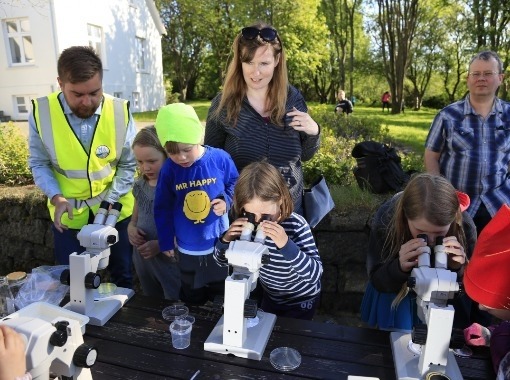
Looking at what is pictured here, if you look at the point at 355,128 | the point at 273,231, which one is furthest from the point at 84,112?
the point at 355,128

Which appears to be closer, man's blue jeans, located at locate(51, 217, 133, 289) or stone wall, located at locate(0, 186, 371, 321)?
man's blue jeans, located at locate(51, 217, 133, 289)

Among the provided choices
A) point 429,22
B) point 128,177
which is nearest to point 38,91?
point 128,177

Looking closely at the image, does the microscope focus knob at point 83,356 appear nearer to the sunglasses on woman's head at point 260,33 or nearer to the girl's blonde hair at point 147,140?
the girl's blonde hair at point 147,140

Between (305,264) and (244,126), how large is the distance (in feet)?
2.83

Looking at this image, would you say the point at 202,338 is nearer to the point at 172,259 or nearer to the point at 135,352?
the point at 135,352

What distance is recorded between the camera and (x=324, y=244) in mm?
3141

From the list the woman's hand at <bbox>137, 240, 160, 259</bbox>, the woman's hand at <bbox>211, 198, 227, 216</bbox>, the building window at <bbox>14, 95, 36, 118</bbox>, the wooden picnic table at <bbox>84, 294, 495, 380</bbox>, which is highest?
the building window at <bbox>14, 95, 36, 118</bbox>

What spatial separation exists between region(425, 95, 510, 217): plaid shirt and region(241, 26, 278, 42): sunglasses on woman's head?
1.34 metres

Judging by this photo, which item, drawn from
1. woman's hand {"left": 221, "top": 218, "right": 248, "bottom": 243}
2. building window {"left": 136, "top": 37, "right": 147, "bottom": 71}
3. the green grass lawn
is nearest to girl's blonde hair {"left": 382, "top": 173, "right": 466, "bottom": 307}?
woman's hand {"left": 221, "top": 218, "right": 248, "bottom": 243}

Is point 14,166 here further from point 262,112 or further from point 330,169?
point 330,169

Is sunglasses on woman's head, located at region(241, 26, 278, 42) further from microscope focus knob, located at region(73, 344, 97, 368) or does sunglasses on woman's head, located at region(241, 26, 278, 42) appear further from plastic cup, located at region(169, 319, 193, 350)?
microscope focus knob, located at region(73, 344, 97, 368)

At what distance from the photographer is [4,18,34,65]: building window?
537 inches

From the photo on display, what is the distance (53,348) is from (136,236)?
1.37 meters

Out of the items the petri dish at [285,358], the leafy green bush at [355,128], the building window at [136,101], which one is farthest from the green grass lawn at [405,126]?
the petri dish at [285,358]
